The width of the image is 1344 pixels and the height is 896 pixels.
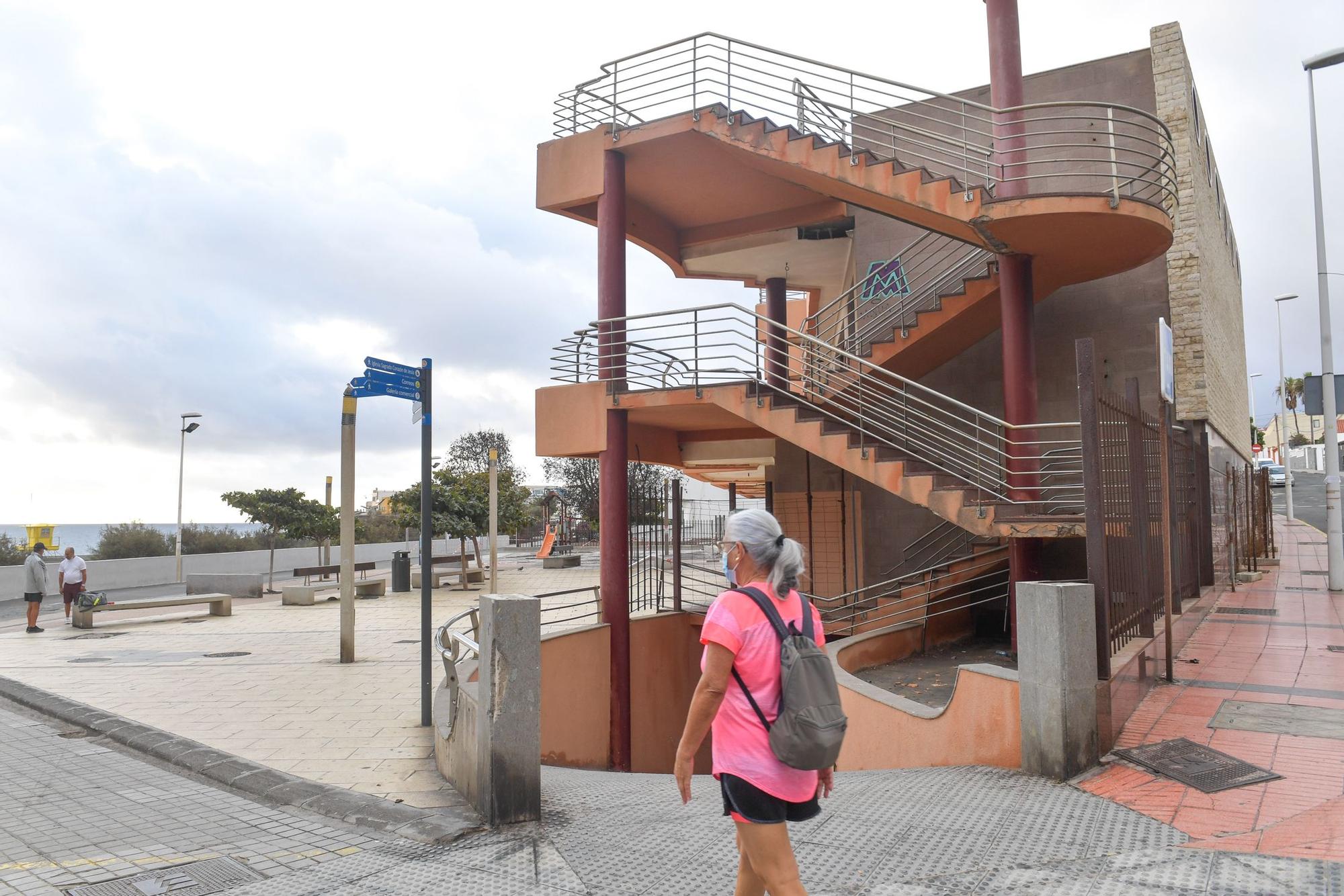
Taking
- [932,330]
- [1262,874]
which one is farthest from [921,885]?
[932,330]

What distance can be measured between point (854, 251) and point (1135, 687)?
34.9 ft

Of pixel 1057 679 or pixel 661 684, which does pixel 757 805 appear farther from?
pixel 661 684

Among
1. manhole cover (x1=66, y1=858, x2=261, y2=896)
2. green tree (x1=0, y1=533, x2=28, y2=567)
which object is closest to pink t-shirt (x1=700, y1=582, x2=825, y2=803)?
manhole cover (x1=66, y1=858, x2=261, y2=896)

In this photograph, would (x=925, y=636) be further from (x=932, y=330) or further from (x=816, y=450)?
(x=932, y=330)

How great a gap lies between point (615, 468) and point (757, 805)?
9460 mm

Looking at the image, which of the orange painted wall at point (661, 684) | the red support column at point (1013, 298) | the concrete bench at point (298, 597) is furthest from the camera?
the concrete bench at point (298, 597)

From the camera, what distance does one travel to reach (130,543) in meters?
30.2

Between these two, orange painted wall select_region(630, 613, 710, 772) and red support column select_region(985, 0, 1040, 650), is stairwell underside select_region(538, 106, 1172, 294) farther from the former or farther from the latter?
orange painted wall select_region(630, 613, 710, 772)

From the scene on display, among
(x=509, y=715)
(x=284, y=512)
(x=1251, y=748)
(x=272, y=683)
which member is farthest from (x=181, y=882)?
(x=284, y=512)

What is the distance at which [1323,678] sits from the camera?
726 centimetres

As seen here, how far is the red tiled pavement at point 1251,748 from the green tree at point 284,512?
24333 millimetres

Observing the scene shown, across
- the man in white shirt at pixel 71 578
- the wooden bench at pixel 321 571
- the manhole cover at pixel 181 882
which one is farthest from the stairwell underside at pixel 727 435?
the wooden bench at pixel 321 571

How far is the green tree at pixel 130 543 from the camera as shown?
98.4 feet

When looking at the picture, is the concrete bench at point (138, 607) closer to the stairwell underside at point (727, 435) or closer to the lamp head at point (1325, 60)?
the stairwell underside at point (727, 435)
